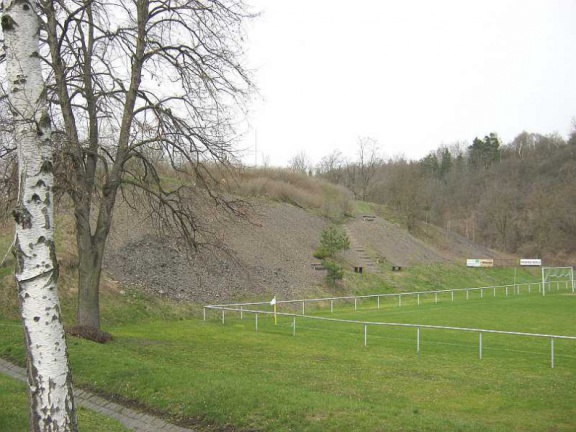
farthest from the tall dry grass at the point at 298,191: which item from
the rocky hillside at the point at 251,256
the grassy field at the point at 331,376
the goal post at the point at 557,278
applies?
the grassy field at the point at 331,376

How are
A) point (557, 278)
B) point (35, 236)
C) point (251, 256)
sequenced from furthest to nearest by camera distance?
1. point (557, 278)
2. point (251, 256)
3. point (35, 236)

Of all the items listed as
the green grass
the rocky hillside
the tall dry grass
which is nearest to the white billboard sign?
the rocky hillside

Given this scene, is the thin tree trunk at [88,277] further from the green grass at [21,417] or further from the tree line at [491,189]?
the tree line at [491,189]

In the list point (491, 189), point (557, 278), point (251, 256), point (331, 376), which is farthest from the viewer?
point (491, 189)

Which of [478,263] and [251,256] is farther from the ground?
[251,256]

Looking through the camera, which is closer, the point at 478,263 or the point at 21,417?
the point at 21,417

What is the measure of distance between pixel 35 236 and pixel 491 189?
102m

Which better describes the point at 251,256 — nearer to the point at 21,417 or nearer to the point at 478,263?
the point at 478,263

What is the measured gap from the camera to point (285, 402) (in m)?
8.05

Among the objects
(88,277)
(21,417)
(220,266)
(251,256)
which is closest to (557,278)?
(251,256)

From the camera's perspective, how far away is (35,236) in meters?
4.78

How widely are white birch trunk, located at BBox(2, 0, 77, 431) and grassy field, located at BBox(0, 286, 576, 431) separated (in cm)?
339

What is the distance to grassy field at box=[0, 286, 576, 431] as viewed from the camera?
25.7 feet

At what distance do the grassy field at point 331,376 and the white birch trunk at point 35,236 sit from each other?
134 inches
